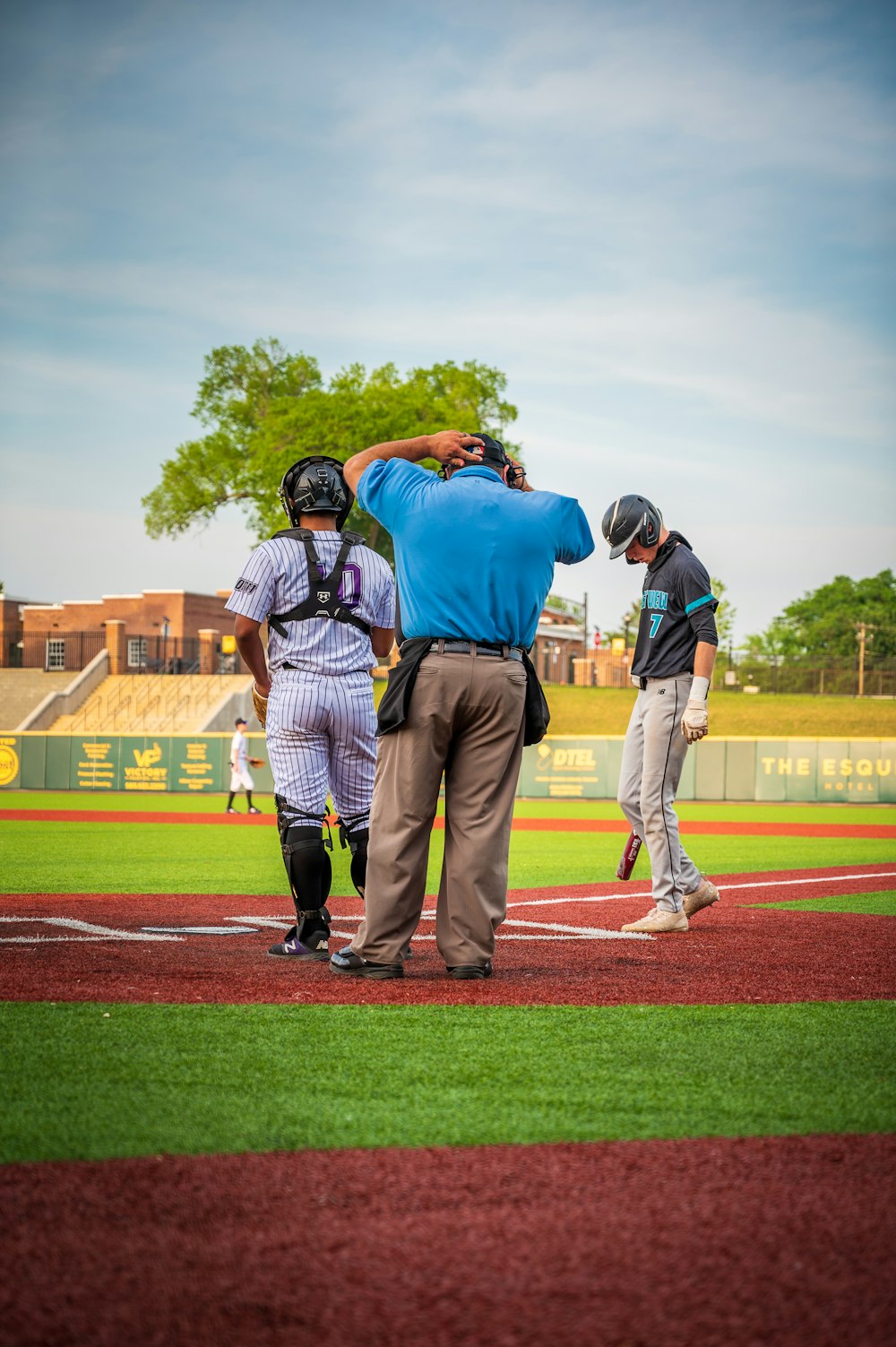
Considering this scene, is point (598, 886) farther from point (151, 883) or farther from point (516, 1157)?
point (516, 1157)

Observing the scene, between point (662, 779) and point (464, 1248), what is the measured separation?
16.6 ft

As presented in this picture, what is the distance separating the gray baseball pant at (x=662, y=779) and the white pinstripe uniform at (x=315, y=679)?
1803mm

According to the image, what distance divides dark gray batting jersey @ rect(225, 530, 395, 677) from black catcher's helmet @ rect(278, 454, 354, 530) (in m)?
0.12

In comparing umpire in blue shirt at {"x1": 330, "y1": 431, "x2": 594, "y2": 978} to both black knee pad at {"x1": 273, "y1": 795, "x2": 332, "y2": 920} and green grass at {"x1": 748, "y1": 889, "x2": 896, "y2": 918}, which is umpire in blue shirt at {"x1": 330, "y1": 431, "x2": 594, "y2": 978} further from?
green grass at {"x1": 748, "y1": 889, "x2": 896, "y2": 918}

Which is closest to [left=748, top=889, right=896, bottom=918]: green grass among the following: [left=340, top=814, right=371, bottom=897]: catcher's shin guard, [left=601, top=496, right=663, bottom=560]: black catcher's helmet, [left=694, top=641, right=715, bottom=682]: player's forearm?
[left=694, top=641, right=715, bottom=682]: player's forearm

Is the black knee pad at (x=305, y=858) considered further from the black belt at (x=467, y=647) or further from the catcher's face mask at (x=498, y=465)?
the catcher's face mask at (x=498, y=465)

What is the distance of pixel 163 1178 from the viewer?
2.61 metres

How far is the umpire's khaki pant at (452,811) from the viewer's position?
16.6 ft

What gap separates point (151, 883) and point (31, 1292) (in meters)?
8.16

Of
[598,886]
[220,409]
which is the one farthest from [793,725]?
[598,886]

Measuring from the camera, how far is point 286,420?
5344 centimetres

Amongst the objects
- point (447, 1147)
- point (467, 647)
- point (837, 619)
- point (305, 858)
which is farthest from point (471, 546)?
point (837, 619)

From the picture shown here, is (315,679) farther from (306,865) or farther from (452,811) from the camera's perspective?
(452,811)

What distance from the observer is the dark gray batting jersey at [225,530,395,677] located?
575cm
